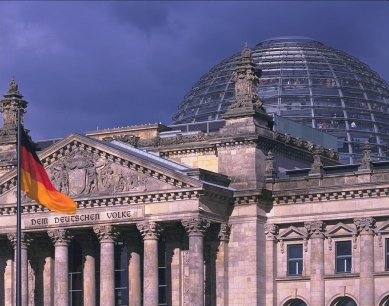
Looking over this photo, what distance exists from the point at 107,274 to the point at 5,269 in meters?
10.5

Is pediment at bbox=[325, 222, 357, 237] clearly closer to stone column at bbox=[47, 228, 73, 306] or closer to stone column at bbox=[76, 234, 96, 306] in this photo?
stone column at bbox=[76, 234, 96, 306]

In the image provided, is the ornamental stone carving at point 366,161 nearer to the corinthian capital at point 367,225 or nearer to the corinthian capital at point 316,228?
the corinthian capital at point 367,225

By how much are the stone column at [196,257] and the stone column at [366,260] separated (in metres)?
10.00

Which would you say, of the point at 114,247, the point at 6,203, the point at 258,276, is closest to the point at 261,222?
the point at 258,276

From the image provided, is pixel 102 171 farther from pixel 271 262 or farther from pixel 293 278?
pixel 293 278

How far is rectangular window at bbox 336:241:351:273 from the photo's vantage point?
3676 inches

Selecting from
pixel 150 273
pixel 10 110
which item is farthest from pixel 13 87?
pixel 150 273

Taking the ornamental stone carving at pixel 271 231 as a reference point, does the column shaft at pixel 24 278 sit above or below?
below

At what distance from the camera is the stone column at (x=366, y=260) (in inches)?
3607

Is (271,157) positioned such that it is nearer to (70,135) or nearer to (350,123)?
(70,135)

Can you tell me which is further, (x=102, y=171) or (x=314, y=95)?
(x=314, y=95)

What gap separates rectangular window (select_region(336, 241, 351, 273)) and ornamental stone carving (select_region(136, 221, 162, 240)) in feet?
38.1

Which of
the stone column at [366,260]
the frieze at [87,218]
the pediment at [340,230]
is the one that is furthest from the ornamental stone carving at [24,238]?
the stone column at [366,260]

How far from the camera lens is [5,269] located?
102 metres
